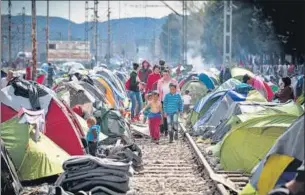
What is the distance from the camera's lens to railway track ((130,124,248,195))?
9.75m

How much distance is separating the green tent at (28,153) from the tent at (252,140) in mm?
3159

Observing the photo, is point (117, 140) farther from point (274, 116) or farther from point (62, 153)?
point (274, 116)

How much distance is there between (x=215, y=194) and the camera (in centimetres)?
938

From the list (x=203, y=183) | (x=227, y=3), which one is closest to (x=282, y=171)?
(x=203, y=183)

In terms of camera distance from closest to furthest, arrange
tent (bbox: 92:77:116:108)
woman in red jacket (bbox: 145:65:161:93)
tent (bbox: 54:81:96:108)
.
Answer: tent (bbox: 54:81:96:108) < woman in red jacket (bbox: 145:65:161:93) < tent (bbox: 92:77:116:108)

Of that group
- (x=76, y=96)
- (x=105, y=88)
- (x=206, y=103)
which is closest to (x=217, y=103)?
(x=206, y=103)

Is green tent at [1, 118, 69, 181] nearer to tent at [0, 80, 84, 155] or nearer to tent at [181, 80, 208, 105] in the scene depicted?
tent at [0, 80, 84, 155]

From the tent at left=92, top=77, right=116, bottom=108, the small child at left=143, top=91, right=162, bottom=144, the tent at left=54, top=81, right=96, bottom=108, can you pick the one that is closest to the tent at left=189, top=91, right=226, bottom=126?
the small child at left=143, top=91, right=162, bottom=144

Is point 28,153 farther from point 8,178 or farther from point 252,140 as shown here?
point 252,140

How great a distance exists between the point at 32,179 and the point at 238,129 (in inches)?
152

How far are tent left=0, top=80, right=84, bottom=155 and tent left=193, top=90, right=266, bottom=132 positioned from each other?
5.64 meters

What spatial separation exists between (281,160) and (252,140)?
6229 millimetres

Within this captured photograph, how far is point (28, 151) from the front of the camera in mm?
9969

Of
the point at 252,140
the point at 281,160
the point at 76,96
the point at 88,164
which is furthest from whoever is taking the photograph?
the point at 76,96
